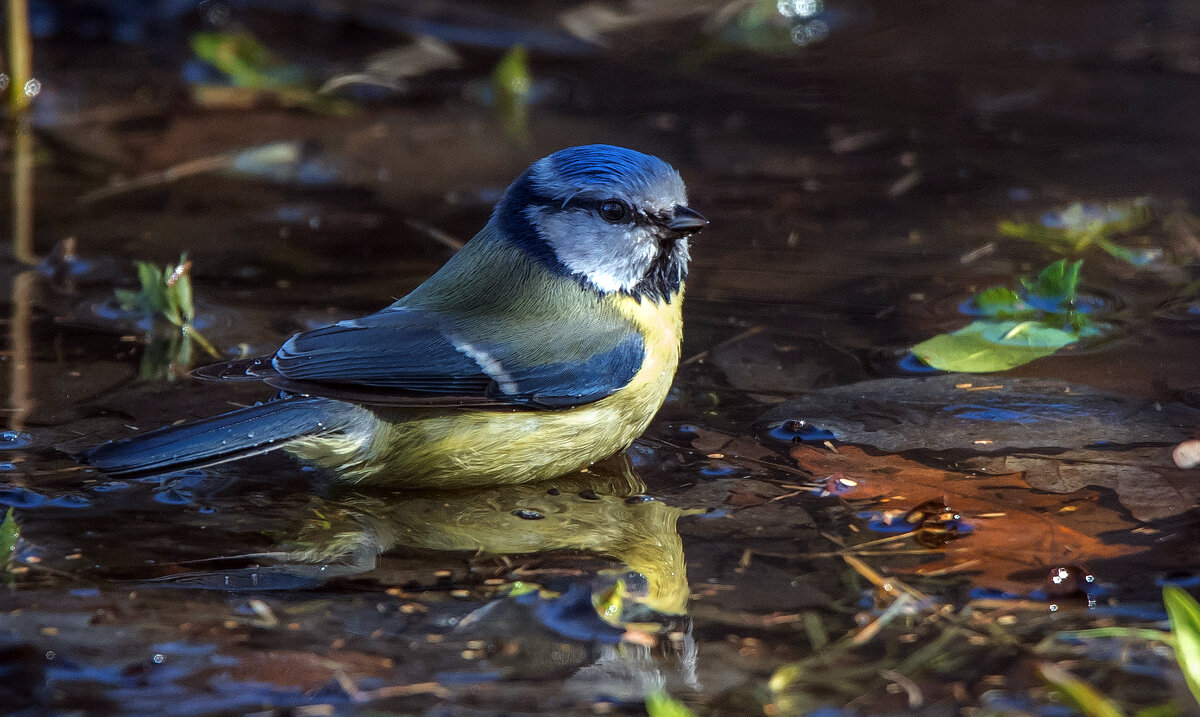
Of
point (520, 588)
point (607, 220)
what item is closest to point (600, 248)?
point (607, 220)

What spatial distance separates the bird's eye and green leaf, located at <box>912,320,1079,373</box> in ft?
3.39

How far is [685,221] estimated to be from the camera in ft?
11.0

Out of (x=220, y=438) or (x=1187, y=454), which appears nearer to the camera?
(x=220, y=438)

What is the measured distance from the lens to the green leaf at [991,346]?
374 cm

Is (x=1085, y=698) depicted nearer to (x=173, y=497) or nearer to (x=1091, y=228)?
(x=173, y=497)

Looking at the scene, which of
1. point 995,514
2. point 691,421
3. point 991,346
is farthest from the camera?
point 991,346

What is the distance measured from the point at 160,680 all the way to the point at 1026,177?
161 inches

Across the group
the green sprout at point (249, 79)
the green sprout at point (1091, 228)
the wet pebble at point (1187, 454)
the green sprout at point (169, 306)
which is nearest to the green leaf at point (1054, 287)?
the green sprout at point (1091, 228)

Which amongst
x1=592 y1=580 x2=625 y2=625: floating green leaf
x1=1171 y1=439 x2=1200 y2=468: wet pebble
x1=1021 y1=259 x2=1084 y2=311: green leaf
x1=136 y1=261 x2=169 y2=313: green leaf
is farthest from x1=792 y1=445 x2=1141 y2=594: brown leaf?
x1=136 y1=261 x2=169 y2=313: green leaf

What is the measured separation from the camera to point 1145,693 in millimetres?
2217

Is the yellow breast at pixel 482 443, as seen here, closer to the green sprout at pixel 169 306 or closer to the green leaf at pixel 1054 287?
the green sprout at pixel 169 306

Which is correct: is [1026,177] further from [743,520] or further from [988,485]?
[743,520]

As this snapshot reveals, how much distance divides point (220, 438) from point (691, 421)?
1.24 m

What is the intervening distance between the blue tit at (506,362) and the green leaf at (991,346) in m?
0.85
